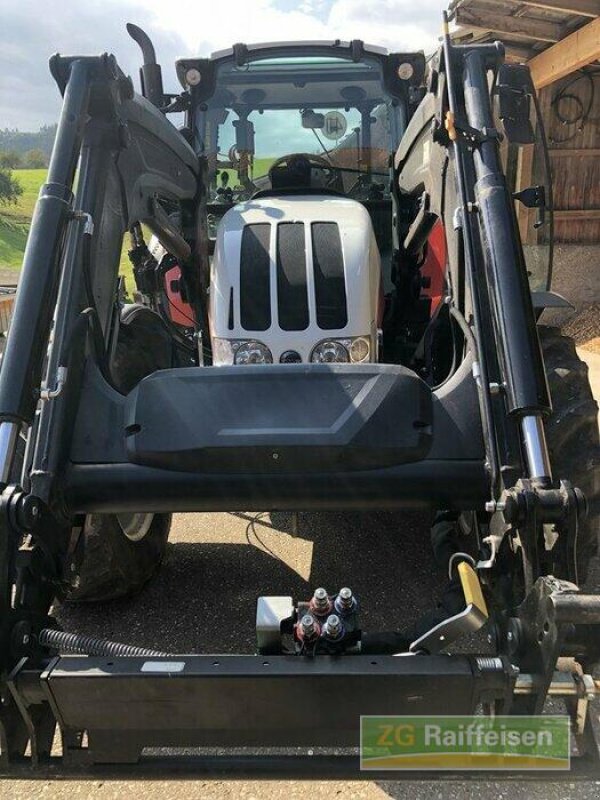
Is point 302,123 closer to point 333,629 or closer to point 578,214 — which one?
point 333,629

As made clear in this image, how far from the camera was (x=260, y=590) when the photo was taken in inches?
130

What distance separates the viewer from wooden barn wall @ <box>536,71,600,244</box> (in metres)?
9.84

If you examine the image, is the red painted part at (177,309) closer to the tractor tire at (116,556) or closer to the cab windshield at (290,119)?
the cab windshield at (290,119)

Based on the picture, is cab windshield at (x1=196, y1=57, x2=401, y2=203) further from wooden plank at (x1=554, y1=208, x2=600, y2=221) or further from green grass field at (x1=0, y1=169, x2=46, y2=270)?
green grass field at (x1=0, y1=169, x2=46, y2=270)

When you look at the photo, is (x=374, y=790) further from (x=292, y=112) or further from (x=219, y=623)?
(x=292, y=112)

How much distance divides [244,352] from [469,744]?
172cm

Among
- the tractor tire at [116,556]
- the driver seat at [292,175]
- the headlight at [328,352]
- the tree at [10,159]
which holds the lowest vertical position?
the tractor tire at [116,556]

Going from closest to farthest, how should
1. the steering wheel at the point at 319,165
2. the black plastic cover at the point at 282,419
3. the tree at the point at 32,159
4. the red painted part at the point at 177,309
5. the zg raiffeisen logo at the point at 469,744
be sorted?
the zg raiffeisen logo at the point at 469,744
the black plastic cover at the point at 282,419
the steering wheel at the point at 319,165
the red painted part at the point at 177,309
the tree at the point at 32,159

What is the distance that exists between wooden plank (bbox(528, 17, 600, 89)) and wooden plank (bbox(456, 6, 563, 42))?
18 centimetres

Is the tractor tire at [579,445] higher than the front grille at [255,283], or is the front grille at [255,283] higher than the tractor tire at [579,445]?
the front grille at [255,283]

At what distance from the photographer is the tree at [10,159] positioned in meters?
54.9

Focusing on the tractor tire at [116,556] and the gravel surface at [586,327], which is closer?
the tractor tire at [116,556]

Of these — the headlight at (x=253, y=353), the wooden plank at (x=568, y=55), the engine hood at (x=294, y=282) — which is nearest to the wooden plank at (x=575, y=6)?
the wooden plank at (x=568, y=55)

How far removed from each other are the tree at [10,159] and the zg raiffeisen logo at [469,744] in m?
60.3
